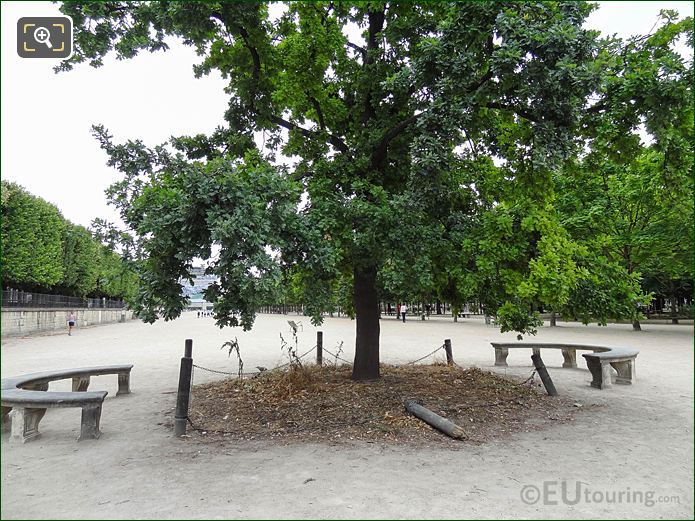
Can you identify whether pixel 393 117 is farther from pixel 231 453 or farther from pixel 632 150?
pixel 231 453

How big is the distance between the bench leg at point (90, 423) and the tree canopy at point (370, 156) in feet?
5.61

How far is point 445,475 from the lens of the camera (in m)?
Result: 4.82

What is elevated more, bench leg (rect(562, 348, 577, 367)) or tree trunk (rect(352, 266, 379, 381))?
tree trunk (rect(352, 266, 379, 381))

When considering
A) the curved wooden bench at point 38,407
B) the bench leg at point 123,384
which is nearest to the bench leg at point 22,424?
Result: the curved wooden bench at point 38,407

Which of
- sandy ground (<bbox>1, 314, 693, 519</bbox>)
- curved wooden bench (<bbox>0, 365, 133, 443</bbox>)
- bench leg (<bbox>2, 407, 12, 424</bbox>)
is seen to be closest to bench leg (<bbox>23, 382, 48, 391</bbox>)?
sandy ground (<bbox>1, 314, 693, 519</bbox>)

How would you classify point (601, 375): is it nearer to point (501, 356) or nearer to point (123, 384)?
point (501, 356)

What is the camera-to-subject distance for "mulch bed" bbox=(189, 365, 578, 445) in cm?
639

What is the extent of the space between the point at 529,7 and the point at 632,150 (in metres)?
2.92

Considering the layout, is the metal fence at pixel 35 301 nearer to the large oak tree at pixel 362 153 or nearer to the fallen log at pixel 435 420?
the large oak tree at pixel 362 153

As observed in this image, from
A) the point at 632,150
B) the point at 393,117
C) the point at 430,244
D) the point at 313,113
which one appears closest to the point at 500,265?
the point at 430,244

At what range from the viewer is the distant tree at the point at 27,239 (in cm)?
2992

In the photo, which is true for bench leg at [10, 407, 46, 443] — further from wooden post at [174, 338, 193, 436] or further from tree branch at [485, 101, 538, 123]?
tree branch at [485, 101, 538, 123]

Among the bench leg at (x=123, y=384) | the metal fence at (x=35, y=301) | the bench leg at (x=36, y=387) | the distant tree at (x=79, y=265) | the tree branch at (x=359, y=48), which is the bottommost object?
the bench leg at (x=123, y=384)

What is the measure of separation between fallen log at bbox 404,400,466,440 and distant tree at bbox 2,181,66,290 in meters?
31.3
